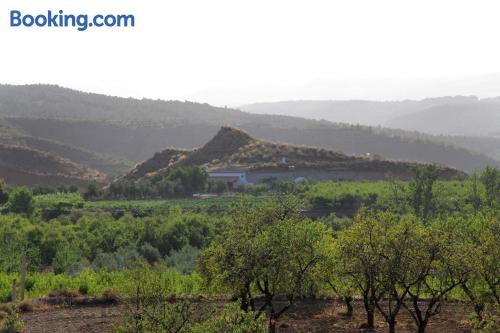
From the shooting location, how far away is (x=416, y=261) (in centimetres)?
1469

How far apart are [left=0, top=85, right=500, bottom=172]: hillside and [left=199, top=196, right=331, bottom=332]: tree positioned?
11687cm

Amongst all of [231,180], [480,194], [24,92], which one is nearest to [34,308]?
[480,194]

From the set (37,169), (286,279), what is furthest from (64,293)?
(37,169)

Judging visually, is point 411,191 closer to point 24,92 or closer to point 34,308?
point 34,308

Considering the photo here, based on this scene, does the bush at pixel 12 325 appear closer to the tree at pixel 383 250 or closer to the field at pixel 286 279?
the field at pixel 286 279

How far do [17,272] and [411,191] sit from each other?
28.5m

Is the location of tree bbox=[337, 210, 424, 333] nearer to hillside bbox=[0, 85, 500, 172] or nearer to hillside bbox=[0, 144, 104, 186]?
hillside bbox=[0, 144, 104, 186]

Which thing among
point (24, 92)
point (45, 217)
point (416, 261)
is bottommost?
point (45, 217)

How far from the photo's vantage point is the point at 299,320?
→ 61.9 ft

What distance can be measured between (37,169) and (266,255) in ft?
275

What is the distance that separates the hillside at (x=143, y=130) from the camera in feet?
458

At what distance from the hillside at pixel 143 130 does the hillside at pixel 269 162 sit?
155 feet

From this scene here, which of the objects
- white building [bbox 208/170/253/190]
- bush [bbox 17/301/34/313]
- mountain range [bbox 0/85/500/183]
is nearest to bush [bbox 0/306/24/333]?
bush [bbox 17/301/34/313]

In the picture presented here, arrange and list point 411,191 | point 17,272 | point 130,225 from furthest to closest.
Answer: point 411,191 → point 130,225 → point 17,272
